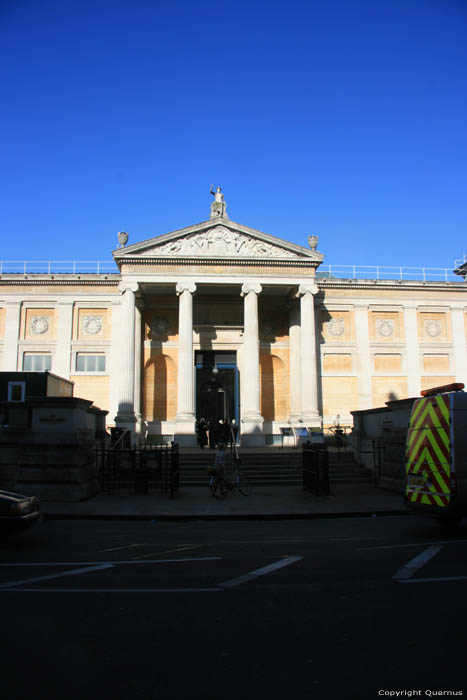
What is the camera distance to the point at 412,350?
35.4 meters

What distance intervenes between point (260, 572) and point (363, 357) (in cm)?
2885

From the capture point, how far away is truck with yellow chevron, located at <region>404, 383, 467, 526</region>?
10.0m

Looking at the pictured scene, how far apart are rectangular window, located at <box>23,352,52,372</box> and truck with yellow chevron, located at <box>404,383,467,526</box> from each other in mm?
26479

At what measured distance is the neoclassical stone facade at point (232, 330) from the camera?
30078mm

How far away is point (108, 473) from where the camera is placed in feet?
58.7

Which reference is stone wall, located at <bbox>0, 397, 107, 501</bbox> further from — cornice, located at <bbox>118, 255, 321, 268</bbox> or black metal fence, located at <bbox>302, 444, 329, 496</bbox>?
cornice, located at <bbox>118, 255, 321, 268</bbox>

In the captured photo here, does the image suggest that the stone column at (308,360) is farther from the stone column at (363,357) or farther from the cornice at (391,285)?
the stone column at (363,357)

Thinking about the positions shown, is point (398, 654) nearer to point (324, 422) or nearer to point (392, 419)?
point (392, 419)

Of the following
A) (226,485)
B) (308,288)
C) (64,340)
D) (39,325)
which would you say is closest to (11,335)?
(39,325)

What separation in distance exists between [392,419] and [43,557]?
44.3ft

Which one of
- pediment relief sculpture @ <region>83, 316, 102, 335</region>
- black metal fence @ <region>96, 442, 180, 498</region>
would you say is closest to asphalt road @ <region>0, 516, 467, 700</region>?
black metal fence @ <region>96, 442, 180, 498</region>

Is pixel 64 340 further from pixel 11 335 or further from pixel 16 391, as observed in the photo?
pixel 16 391

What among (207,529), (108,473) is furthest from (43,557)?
(108,473)

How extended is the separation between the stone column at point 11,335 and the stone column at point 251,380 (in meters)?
13.9
